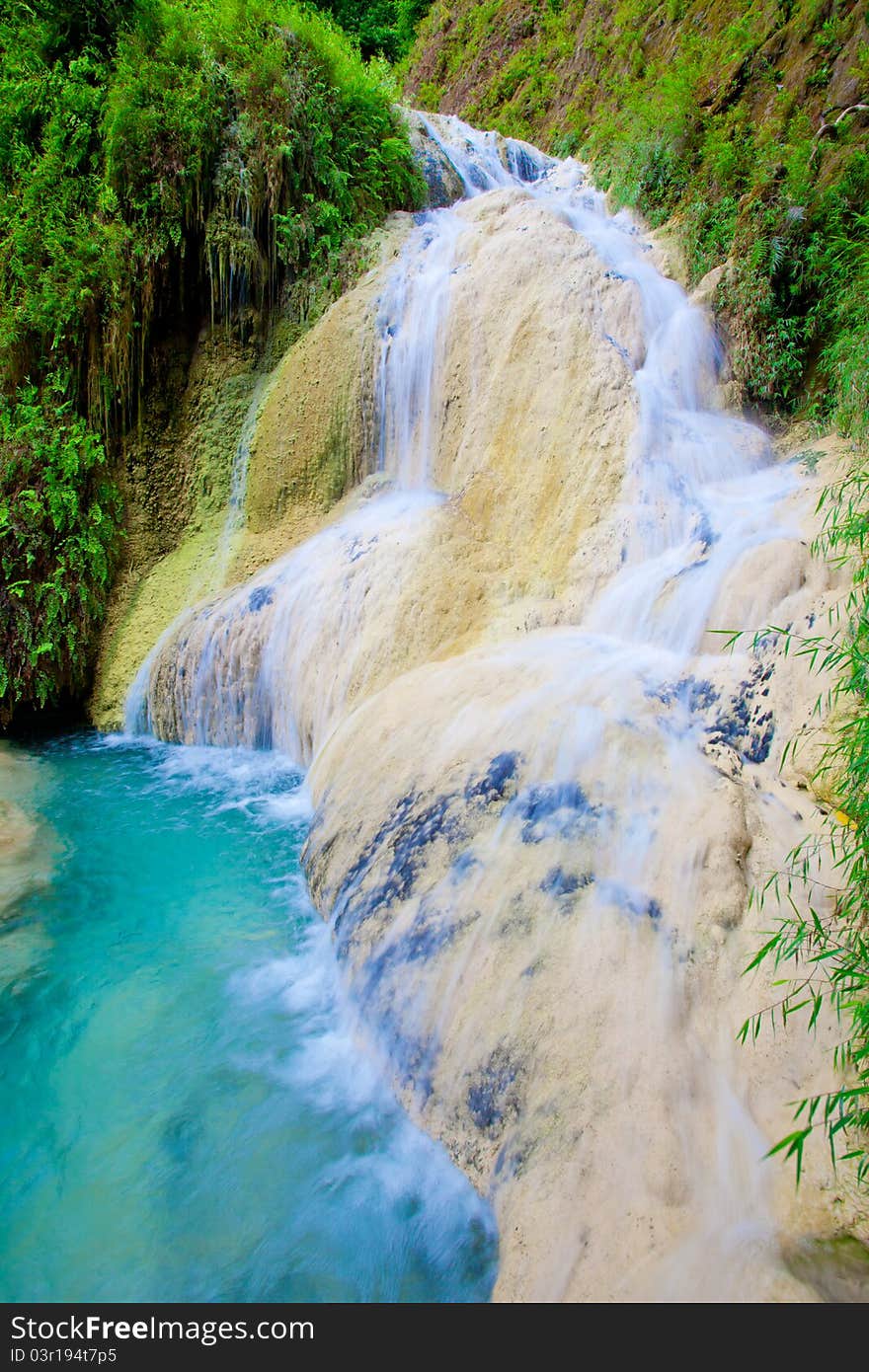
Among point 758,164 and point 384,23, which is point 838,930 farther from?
point 384,23

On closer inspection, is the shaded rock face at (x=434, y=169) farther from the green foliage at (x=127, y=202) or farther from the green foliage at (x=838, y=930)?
the green foliage at (x=838, y=930)

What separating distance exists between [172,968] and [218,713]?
3023 millimetres

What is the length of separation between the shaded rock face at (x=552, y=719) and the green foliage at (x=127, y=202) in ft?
4.03

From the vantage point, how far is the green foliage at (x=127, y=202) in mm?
7543

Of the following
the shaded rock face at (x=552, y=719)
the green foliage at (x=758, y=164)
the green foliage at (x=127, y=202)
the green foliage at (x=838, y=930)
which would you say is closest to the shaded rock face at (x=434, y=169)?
the green foliage at (x=127, y=202)

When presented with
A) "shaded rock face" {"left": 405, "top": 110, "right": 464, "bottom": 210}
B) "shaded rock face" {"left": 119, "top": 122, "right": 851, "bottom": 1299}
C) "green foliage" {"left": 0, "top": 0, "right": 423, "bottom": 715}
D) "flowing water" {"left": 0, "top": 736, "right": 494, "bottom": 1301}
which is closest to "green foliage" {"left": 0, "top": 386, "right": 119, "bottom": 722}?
"green foliage" {"left": 0, "top": 0, "right": 423, "bottom": 715}

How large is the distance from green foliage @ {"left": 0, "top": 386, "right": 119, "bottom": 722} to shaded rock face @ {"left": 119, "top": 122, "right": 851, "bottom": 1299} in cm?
103

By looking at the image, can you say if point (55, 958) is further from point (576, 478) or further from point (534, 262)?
point (534, 262)

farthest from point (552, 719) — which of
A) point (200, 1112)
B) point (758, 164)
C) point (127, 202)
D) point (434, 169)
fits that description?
point (434, 169)

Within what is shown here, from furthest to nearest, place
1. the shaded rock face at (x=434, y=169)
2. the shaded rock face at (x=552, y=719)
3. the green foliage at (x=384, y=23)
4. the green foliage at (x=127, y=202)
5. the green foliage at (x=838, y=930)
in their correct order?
the green foliage at (x=384, y=23) < the shaded rock face at (x=434, y=169) < the green foliage at (x=127, y=202) < the shaded rock face at (x=552, y=719) < the green foliage at (x=838, y=930)

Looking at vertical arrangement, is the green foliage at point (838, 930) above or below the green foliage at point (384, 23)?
below

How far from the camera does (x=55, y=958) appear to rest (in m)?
4.11

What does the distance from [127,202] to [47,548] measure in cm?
392

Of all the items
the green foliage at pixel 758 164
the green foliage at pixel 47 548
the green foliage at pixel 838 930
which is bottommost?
the green foliage at pixel 838 930
